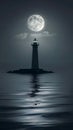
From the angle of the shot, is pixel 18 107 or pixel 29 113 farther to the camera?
pixel 18 107

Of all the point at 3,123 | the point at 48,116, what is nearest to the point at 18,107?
the point at 48,116

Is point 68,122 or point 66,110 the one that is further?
point 66,110

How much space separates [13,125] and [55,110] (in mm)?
11296

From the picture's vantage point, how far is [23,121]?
3534cm

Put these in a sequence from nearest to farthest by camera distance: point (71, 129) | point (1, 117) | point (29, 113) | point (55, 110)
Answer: point (71, 129) → point (1, 117) → point (29, 113) → point (55, 110)

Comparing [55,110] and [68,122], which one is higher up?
[55,110]

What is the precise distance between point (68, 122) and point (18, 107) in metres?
12.6

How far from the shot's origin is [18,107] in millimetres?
46469

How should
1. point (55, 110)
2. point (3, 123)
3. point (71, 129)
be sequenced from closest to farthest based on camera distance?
1. point (71, 129)
2. point (3, 123)
3. point (55, 110)

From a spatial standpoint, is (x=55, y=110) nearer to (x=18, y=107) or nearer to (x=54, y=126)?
(x=18, y=107)

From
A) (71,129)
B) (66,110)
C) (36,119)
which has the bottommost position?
(71,129)

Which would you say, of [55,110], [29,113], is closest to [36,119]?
[29,113]

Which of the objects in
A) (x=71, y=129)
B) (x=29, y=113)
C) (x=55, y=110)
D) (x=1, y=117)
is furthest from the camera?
(x=55, y=110)

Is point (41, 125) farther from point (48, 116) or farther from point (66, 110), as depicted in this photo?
point (66, 110)
